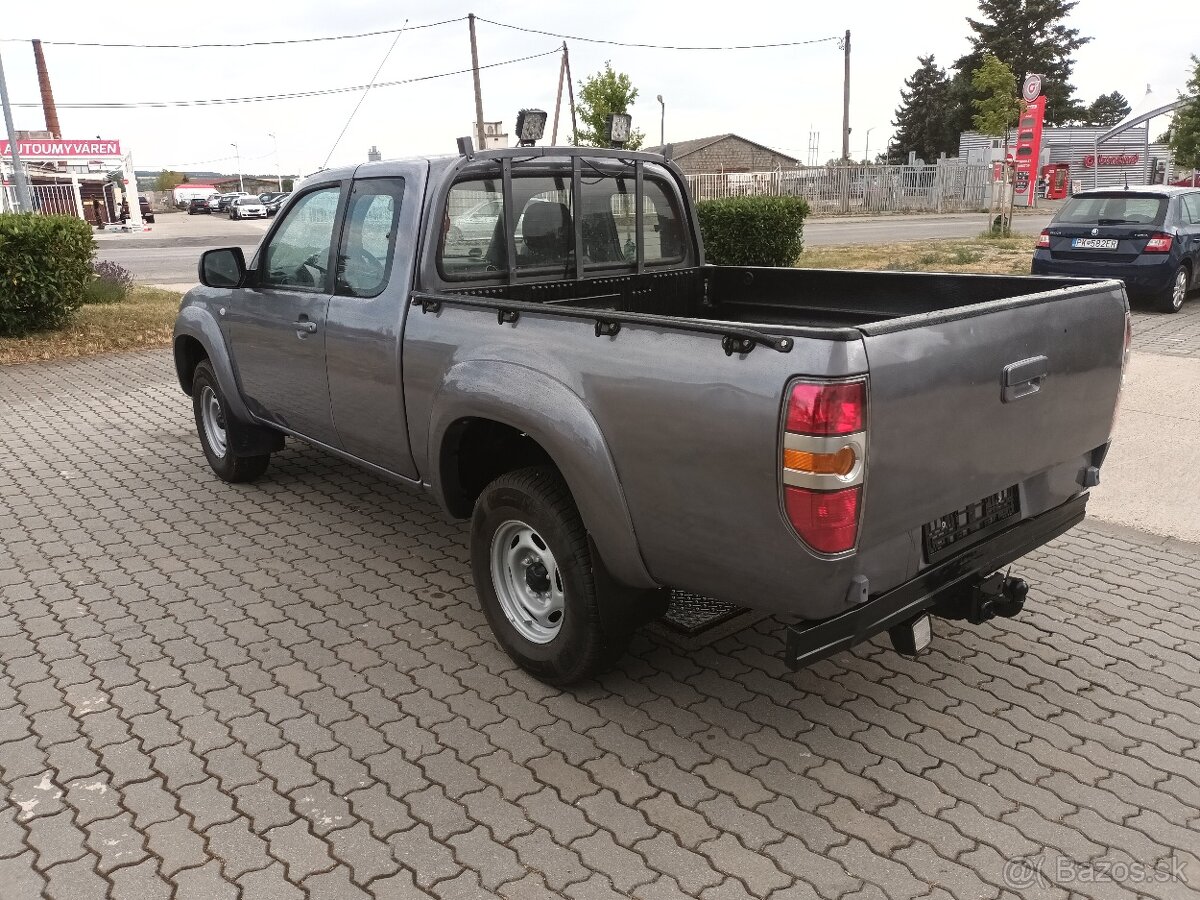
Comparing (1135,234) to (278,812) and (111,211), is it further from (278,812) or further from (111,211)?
(111,211)

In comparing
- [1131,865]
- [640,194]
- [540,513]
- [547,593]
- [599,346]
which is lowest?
[1131,865]

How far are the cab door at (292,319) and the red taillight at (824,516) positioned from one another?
2.78m

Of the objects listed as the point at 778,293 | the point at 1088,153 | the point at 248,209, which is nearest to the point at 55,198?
the point at 248,209

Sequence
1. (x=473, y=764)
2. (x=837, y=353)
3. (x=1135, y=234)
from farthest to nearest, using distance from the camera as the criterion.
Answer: (x=1135, y=234) < (x=473, y=764) < (x=837, y=353)

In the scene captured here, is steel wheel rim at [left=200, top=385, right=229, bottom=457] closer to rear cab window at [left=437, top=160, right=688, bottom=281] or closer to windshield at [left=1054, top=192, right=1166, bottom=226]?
rear cab window at [left=437, top=160, right=688, bottom=281]

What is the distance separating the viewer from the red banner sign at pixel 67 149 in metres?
46.2

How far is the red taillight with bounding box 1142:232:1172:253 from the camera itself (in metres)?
11.8

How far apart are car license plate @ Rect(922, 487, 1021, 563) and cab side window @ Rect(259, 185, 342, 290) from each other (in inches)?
122

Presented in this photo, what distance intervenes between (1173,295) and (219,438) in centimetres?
1184

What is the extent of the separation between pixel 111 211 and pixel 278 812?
53.7 m

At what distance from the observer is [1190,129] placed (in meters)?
34.1

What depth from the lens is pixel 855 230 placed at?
30.8 m

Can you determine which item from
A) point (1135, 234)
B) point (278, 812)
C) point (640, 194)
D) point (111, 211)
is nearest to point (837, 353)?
point (278, 812)
